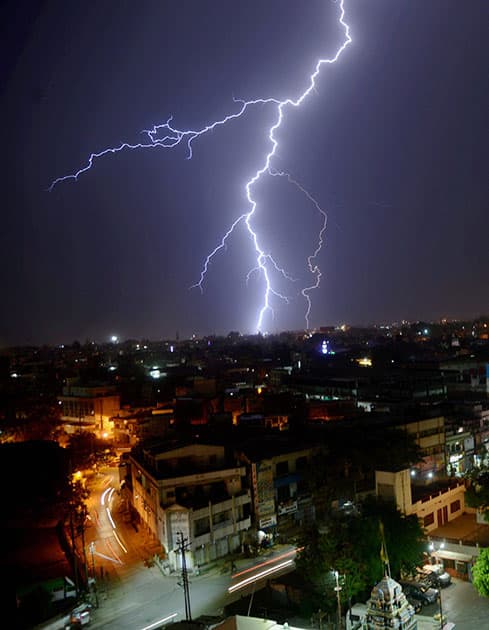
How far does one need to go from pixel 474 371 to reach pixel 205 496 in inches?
837

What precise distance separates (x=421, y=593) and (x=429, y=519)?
3.50 meters

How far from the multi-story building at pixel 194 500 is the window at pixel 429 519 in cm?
413

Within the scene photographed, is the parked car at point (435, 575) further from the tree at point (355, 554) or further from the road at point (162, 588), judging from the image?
the tree at point (355, 554)

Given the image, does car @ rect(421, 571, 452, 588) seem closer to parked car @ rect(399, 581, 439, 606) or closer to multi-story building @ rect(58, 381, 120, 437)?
parked car @ rect(399, 581, 439, 606)

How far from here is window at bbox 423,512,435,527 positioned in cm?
1305

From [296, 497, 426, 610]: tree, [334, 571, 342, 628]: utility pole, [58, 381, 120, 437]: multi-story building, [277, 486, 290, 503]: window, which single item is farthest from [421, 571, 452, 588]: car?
[58, 381, 120, 437]: multi-story building

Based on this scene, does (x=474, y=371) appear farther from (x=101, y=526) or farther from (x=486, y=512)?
(x=101, y=526)

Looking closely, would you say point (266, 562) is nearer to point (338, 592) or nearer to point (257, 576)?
point (257, 576)

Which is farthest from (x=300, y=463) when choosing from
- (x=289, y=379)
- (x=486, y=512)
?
(x=289, y=379)

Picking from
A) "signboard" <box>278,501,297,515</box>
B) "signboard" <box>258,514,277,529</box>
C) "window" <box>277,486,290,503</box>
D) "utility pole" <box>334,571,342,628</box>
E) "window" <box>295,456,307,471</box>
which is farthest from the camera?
"window" <box>295,456,307,471</box>

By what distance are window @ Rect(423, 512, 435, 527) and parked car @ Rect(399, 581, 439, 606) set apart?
9.59 feet

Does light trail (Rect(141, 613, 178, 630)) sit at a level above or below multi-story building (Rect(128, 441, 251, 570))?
below

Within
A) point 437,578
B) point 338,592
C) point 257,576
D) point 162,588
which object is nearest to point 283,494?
point 257,576

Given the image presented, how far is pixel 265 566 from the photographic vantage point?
12.4 m
